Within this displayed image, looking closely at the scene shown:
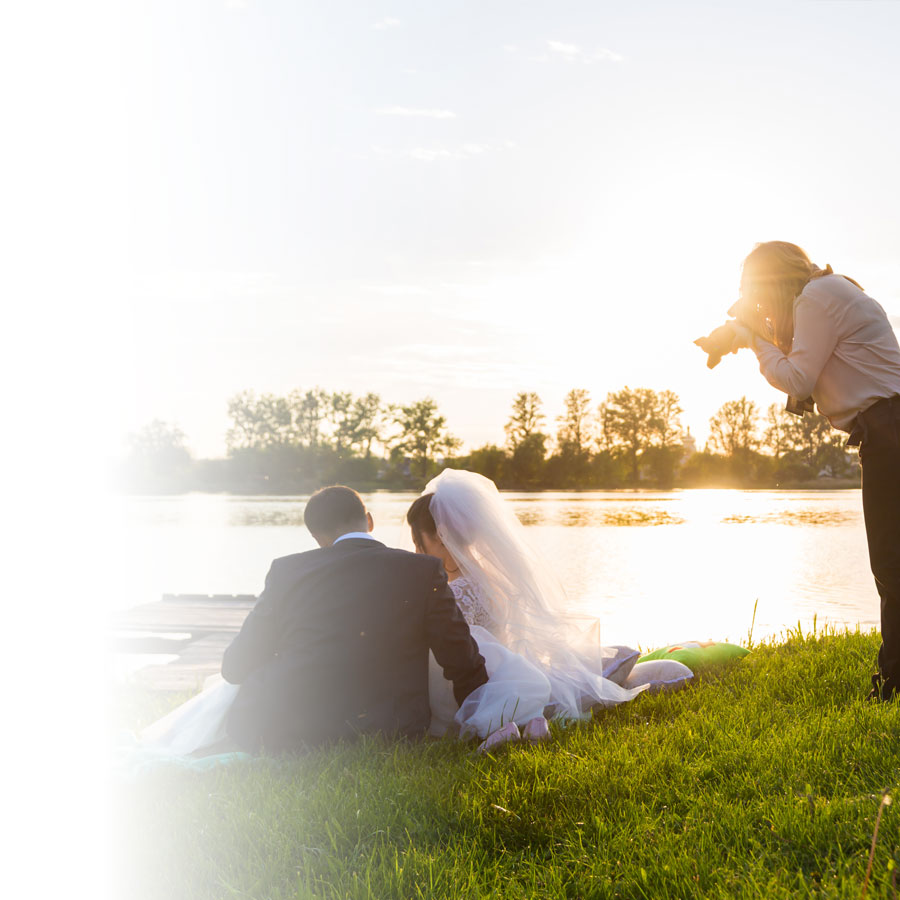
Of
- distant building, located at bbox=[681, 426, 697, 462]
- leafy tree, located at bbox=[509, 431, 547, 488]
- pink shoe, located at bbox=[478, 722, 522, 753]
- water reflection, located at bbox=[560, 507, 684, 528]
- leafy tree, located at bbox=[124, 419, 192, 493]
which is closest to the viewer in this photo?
pink shoe, located at bbox=[478, 722, 522, 753]

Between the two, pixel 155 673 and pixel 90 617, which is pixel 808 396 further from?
pixel 90 617

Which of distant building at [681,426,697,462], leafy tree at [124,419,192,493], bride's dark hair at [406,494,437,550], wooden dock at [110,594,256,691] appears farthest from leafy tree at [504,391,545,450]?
bride's dark hair at [406,494,437,550]

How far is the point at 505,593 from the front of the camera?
4.59 meters

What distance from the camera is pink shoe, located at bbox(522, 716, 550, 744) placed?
3.60 m

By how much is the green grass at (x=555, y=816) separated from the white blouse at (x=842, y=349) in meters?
1.27

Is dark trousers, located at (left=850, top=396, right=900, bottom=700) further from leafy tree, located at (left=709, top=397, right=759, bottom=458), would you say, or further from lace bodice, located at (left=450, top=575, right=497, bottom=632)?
leafy tree, located at (left=709, top=397, right=759, bottom=458)

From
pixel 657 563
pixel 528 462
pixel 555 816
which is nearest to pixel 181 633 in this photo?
pixel 555 816

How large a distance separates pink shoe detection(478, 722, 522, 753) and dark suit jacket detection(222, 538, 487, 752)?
1.21 ft

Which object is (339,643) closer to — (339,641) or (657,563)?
(339,641)

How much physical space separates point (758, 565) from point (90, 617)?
1040cm

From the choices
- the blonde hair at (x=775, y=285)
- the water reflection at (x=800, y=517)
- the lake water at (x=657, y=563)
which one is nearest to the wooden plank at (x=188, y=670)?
the lake water at (x=657, y=563)

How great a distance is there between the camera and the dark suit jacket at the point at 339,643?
3.62 m

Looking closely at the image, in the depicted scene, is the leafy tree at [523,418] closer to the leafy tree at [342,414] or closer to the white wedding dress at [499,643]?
the leafy tree at [342,414]

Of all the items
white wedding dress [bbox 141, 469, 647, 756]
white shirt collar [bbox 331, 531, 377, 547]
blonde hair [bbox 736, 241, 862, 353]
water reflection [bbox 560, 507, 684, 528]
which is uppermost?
blonde hair [bbox 736, 241, 862, 353]
